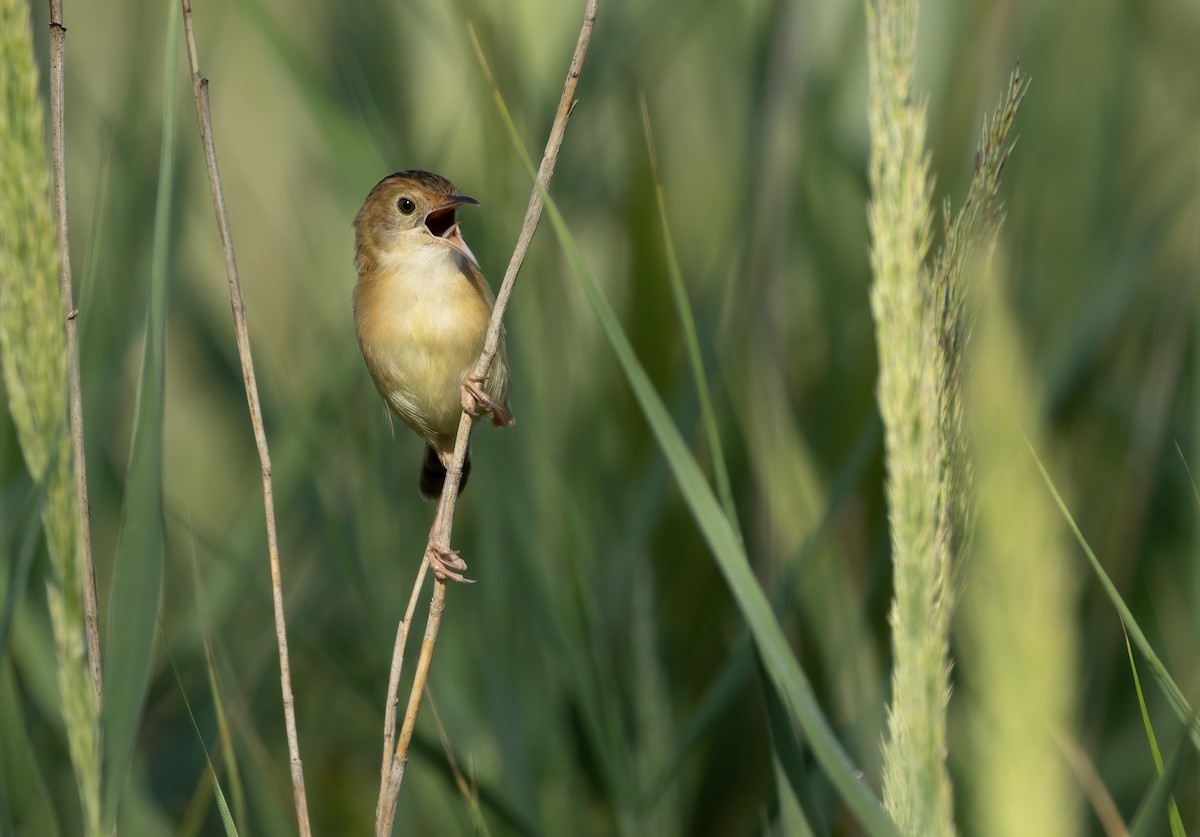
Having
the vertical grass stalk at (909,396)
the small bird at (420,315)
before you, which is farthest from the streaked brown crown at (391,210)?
the vertical grass stalk at (909,396)

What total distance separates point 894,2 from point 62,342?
668 mm

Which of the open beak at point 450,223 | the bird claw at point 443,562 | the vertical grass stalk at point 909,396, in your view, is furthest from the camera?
the open beak at point 450,223

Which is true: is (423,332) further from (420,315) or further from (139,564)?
(139,564)

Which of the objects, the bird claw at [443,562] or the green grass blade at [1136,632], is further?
the bird claw at [443,562]

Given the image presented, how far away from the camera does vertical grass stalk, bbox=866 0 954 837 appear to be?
898mm

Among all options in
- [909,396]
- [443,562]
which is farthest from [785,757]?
[443,562]

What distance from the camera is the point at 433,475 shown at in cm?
298

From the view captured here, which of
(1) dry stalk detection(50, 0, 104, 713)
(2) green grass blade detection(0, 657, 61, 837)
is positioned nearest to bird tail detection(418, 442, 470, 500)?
(2) green grass blade detection(0, 657, 61, 837)

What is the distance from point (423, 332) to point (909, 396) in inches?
75.4

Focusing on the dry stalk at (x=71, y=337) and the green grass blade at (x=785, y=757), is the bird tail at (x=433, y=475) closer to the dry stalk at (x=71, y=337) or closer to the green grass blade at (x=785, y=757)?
the dry stalk at (x=71, y=337)

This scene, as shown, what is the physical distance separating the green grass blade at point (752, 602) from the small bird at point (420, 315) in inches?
53.7

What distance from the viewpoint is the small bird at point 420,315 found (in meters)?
2.72

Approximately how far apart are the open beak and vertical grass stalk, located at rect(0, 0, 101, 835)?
4.28 feet

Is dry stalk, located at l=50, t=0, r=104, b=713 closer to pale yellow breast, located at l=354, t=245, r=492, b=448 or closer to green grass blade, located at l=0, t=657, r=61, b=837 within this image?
green grass blade, located at l=0, t=657, r=61, b=837
